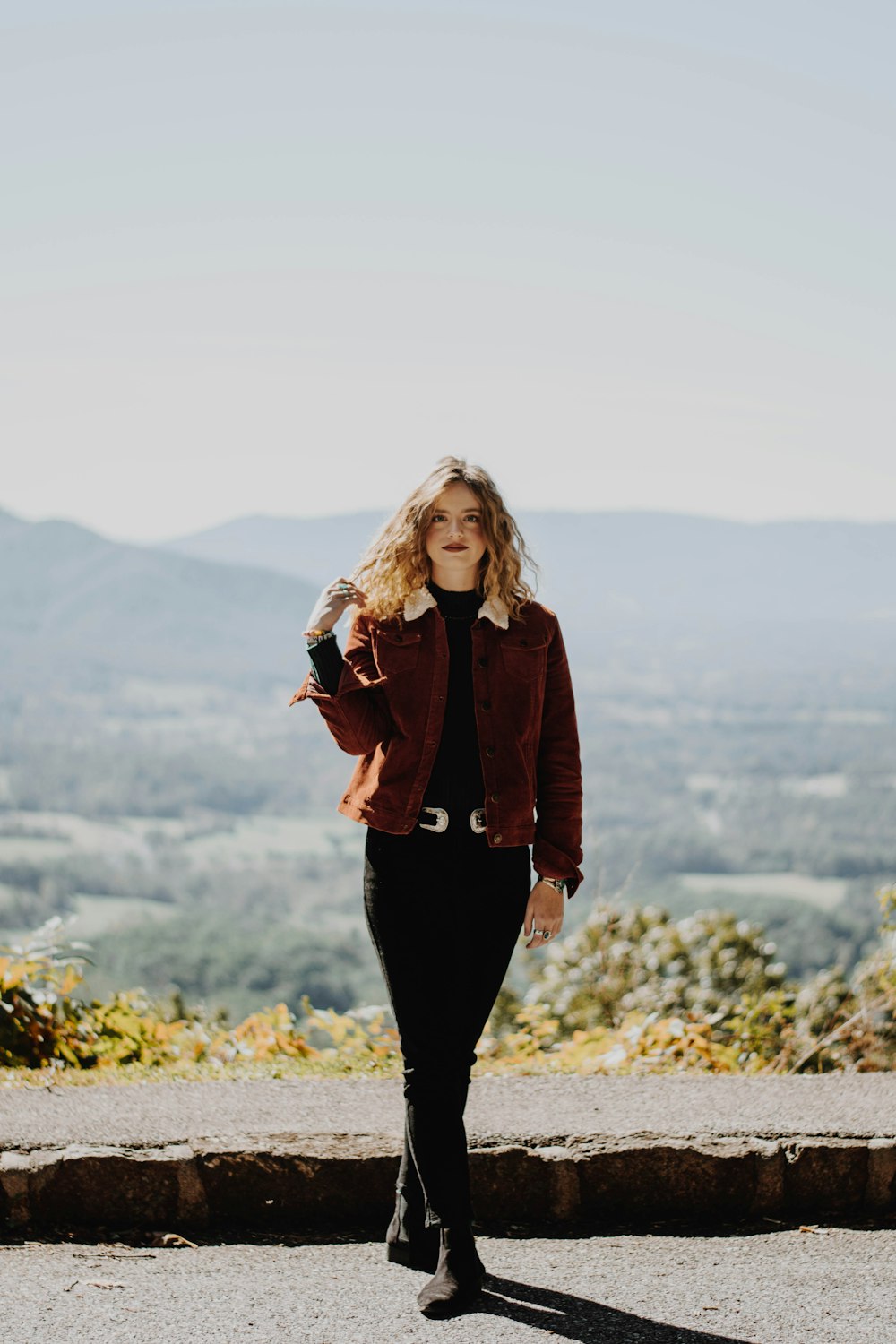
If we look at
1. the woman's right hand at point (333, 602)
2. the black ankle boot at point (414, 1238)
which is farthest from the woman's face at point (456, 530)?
the black ankle boot at point (414, 1238)

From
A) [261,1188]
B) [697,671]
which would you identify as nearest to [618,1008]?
[261,1188]

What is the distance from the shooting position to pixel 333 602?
2.78m

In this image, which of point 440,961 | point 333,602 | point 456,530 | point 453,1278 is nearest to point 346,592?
point 333,602

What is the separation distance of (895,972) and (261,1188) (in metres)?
3.64

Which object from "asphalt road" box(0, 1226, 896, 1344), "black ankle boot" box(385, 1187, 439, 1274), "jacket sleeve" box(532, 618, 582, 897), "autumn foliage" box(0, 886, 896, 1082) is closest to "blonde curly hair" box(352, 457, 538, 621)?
"jacket sleeve" box(532, 618, 582, 897)

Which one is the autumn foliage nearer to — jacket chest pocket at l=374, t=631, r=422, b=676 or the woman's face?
jacket chest pocket at l=374, t=631, r=422, b=676

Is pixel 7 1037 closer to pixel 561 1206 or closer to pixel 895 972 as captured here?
pixel 561 1206

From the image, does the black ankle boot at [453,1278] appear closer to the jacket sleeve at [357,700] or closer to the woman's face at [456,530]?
the jacket sleeve at [357,700]

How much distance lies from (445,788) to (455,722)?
159 millimetres

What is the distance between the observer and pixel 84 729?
6481 inches

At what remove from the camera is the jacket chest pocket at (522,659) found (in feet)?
9.40

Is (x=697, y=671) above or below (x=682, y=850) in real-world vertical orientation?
above

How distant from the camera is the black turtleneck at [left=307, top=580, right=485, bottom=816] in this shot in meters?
2.75

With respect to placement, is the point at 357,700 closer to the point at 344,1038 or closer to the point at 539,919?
the point at 539,919
